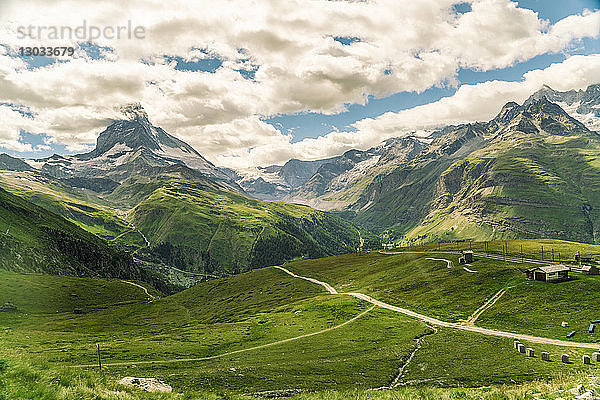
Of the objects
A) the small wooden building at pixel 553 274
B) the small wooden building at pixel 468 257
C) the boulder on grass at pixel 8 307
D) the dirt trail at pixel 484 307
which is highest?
the small wooden building at pixel 553 274

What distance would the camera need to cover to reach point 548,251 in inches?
5581

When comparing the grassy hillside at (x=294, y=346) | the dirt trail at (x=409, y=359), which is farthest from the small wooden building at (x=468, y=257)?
the dirt trail at (x=409, y=359)

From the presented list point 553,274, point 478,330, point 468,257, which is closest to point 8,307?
point 478,330

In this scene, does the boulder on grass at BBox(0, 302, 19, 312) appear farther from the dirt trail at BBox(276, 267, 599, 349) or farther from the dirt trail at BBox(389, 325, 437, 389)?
the dirt trail at BBox(389, 325, 437, 389)

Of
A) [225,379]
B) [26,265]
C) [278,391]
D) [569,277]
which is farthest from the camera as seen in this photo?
[26,265]

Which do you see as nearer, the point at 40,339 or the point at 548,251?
the point at 40,339

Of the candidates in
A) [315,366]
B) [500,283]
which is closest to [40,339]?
[315,366]

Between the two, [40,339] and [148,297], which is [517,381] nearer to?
[40,339]

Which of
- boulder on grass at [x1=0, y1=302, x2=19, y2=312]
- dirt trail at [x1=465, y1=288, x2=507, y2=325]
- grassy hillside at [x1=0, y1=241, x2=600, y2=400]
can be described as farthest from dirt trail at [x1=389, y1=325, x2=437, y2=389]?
boulder on grass at [x1=0, y1=302, x2=19, y2=312]

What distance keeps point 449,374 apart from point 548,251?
133333 millimetres

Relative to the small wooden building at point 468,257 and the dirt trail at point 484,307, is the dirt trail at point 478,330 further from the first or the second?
the small wooden building at point 468,257

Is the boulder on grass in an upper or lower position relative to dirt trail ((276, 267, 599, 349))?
lower

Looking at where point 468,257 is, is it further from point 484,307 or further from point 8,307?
point 8,307

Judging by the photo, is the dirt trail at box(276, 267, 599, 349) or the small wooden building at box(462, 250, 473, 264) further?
the small wooden building at box(462, 250, 473, 264)
